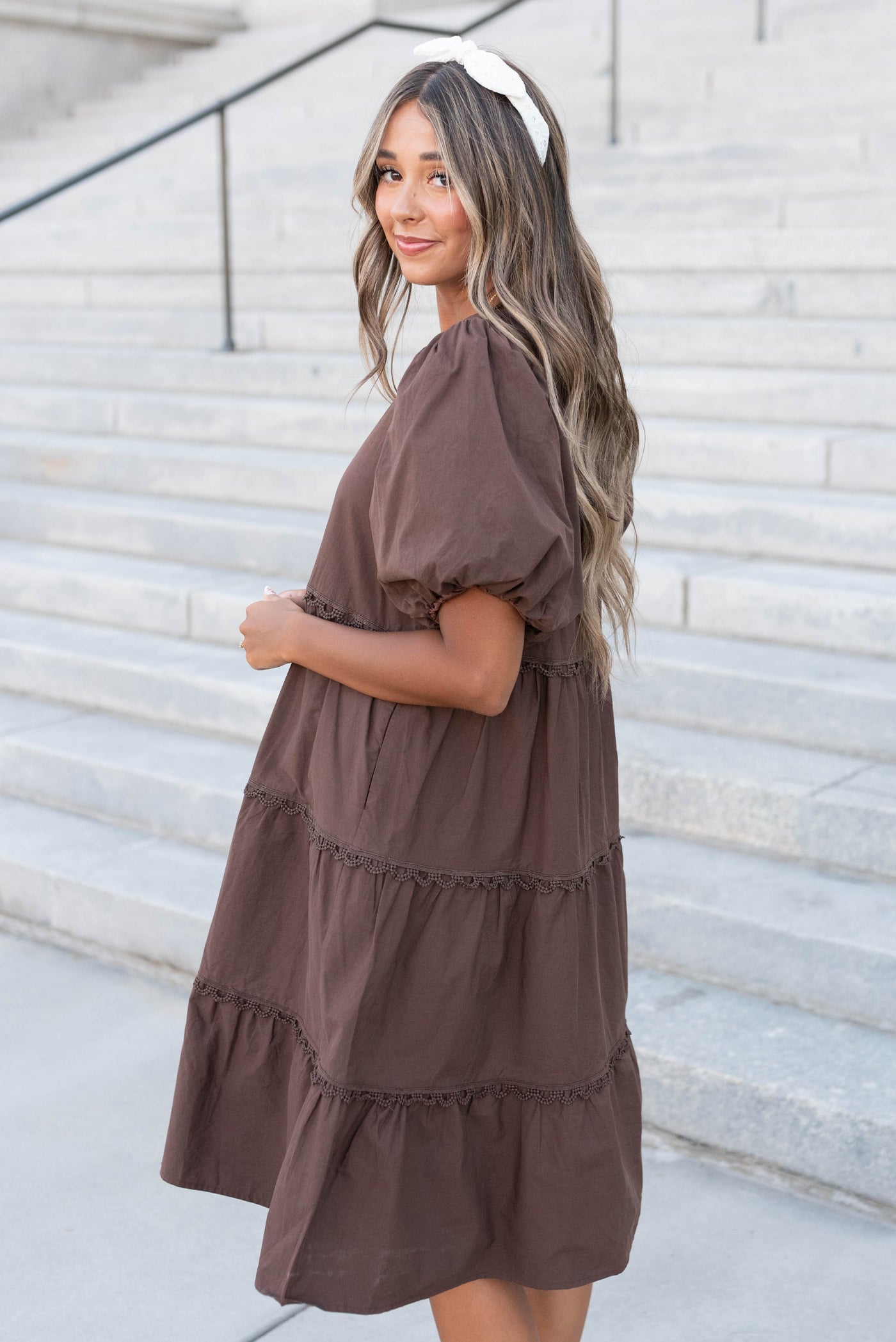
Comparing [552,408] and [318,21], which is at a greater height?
[318,21]

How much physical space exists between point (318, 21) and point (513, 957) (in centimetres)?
1106

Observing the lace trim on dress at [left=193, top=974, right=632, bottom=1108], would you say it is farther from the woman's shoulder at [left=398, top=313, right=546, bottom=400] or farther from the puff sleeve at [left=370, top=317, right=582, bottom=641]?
the woman's shoulder at [left=398, top=313, right=546, bottom=400]

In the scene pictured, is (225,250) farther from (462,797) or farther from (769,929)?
(462,797)

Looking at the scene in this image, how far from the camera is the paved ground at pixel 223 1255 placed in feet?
8.04

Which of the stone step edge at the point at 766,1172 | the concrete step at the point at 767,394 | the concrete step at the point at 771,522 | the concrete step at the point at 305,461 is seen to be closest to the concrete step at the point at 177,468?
the concrete step at the point at 305,461

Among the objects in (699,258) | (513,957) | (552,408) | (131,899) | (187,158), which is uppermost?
(187,158)

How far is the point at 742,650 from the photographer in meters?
4.11

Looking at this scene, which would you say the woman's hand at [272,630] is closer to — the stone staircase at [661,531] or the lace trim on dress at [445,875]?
the lace trim on dress at [445,875]

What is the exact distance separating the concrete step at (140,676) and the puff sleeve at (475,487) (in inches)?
111

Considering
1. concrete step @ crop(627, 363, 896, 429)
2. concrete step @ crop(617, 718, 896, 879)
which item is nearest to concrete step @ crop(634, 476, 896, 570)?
concrete step @ crop(627, 363, 896, 429)

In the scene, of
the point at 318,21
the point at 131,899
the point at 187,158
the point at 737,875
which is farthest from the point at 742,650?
the point at 318,21

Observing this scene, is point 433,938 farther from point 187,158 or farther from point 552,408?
point 187,158

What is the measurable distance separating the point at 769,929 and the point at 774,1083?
0.42 meters

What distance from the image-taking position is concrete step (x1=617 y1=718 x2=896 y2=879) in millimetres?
3381
